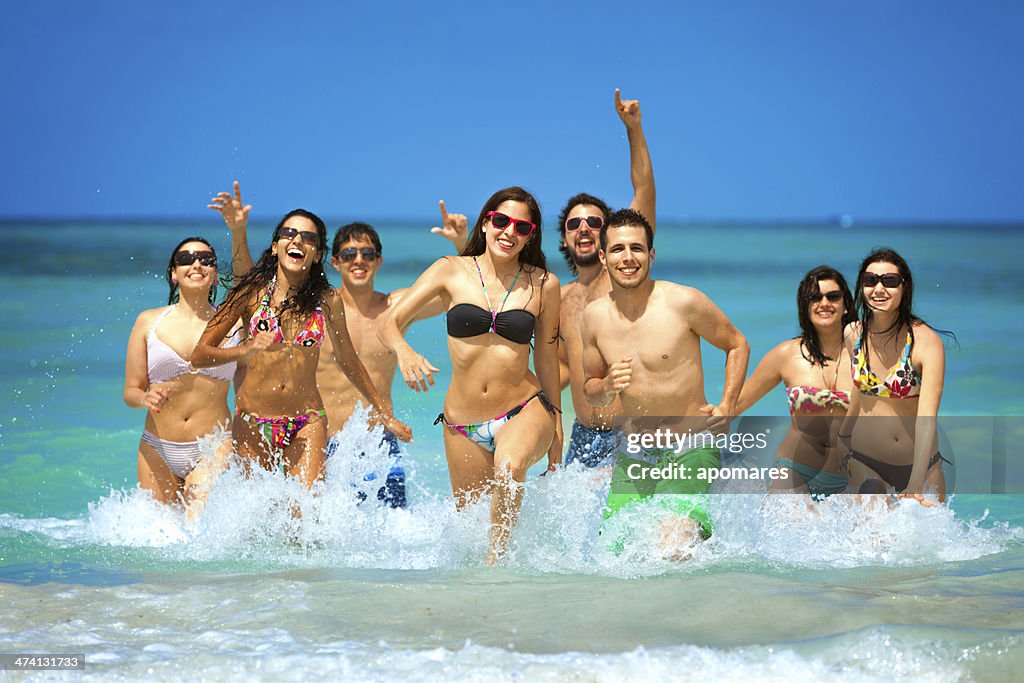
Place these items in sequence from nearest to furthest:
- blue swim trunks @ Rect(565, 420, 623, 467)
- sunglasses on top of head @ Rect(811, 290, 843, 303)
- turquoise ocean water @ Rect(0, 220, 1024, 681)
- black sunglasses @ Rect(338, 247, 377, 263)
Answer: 1. turquoise ocean water @ Rect(0, 220, 1024, 681)
2. blue swim trunks @ Rect(565, 420, 623, 467)
3. sunglasses on top of head @ Rect(811, 290, 843, 303)
4. black sunglasses @ Rect(338, 247, 377, 263)

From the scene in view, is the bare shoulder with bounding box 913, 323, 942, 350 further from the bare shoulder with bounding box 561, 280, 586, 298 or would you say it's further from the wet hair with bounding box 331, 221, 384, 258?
the wet hair with bounding box 331, 221, 384, 258

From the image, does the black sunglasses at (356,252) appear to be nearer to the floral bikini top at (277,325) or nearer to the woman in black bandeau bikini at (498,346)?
the floral bikini top at (277,325)

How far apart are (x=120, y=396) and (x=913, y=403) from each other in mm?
10023

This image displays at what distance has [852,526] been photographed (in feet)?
19.0

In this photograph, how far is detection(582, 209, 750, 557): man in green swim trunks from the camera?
5.19 meters

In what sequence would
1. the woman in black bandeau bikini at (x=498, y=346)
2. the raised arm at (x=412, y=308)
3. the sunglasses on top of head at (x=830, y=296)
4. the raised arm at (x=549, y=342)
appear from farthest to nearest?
1. the sunglasses on top of head at (x=830, y=296)
2. the raised arm at (x=549, y=342)
3. the woman in black bandeau bikini at (x=498, y=346)
4. the raised arm at (x=412, y=308)

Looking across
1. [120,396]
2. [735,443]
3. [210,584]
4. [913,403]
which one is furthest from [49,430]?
[913,403]

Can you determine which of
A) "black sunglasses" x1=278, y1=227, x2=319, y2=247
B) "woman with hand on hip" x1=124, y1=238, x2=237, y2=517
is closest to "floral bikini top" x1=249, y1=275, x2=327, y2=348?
"black sunglasses" x1=278, y1=227, x2=319, y2=247

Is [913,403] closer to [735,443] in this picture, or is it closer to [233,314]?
[735,443]

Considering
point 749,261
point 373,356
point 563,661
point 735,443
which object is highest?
point 749,261

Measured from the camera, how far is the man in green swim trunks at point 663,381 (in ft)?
17.0

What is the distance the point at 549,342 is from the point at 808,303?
1871 millimetres

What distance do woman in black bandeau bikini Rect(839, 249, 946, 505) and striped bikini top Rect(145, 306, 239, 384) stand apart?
3.42 m

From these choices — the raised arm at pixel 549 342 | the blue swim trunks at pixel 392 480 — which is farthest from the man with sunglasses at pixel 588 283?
the blue swim trunks at pixel 392 480
